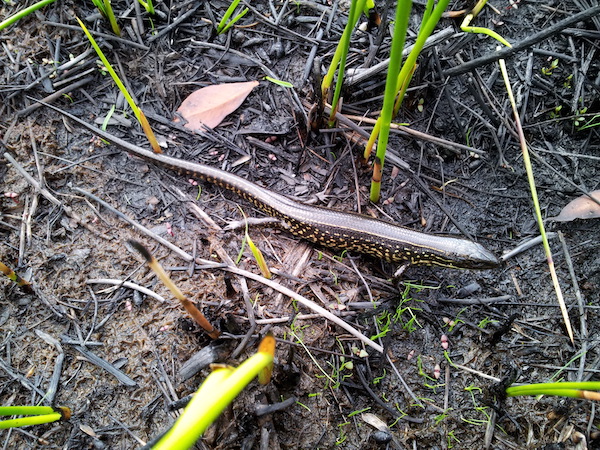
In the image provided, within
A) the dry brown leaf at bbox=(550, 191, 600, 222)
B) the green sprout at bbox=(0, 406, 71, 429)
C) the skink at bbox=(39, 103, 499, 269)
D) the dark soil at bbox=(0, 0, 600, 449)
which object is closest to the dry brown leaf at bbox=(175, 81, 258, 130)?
the dark soil at bbox=(0, 0, 600, 449)

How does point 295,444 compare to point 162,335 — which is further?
point 162,335

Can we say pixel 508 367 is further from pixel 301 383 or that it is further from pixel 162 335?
pixel 162 335

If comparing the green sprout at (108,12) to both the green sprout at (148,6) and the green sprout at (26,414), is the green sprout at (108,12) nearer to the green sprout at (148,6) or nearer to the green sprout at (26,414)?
the green sprout at (148,6)

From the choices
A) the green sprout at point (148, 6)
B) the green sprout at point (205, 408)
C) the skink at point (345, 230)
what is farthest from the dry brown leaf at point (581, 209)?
the green sprout at point (148, 6)

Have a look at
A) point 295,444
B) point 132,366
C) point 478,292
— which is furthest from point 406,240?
point 132,366

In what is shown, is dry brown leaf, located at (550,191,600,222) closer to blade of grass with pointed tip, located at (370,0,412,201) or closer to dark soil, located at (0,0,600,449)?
dark soil, located at (0,0,600,449)

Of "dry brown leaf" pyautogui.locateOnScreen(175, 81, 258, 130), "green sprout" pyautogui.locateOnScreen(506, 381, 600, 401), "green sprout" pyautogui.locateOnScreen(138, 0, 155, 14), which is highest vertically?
"green sprout" pyautogui.locateOnScreen(138, 0, 155, 14)

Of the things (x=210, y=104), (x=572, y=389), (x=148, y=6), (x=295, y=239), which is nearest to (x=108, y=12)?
(x=148, y=6)
